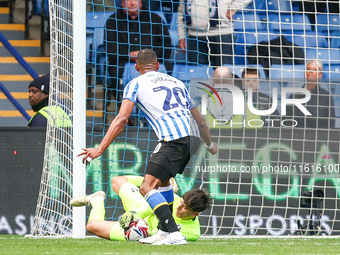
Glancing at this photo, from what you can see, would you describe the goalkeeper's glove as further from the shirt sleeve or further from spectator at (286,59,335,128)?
spectator at (286,59,335,128)

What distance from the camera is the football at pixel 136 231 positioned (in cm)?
441

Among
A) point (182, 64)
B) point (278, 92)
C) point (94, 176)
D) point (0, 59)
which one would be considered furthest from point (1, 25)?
point (278, 92)

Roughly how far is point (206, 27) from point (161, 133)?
2.77m

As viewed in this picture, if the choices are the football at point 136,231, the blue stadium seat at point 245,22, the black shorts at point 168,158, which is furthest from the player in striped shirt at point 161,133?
the blue stadium seat at point 245,22

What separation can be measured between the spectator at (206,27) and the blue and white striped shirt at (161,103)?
2100 millimetres

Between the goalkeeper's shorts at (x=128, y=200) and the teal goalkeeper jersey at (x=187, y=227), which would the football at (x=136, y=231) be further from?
the teal goalkeeper jersey at (x=187, y=227)

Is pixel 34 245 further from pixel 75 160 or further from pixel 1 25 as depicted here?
pixel 1 25

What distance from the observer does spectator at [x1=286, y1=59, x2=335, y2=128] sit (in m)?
6.39

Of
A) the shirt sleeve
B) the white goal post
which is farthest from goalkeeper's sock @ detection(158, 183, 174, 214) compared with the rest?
the white goal post

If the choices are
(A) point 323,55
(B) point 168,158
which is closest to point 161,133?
(B) point 168,158

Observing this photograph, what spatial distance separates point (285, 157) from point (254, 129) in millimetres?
481

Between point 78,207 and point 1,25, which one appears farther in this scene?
point 1,25

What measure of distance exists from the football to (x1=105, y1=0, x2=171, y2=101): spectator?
2.84 m

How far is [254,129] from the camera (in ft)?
20.4
